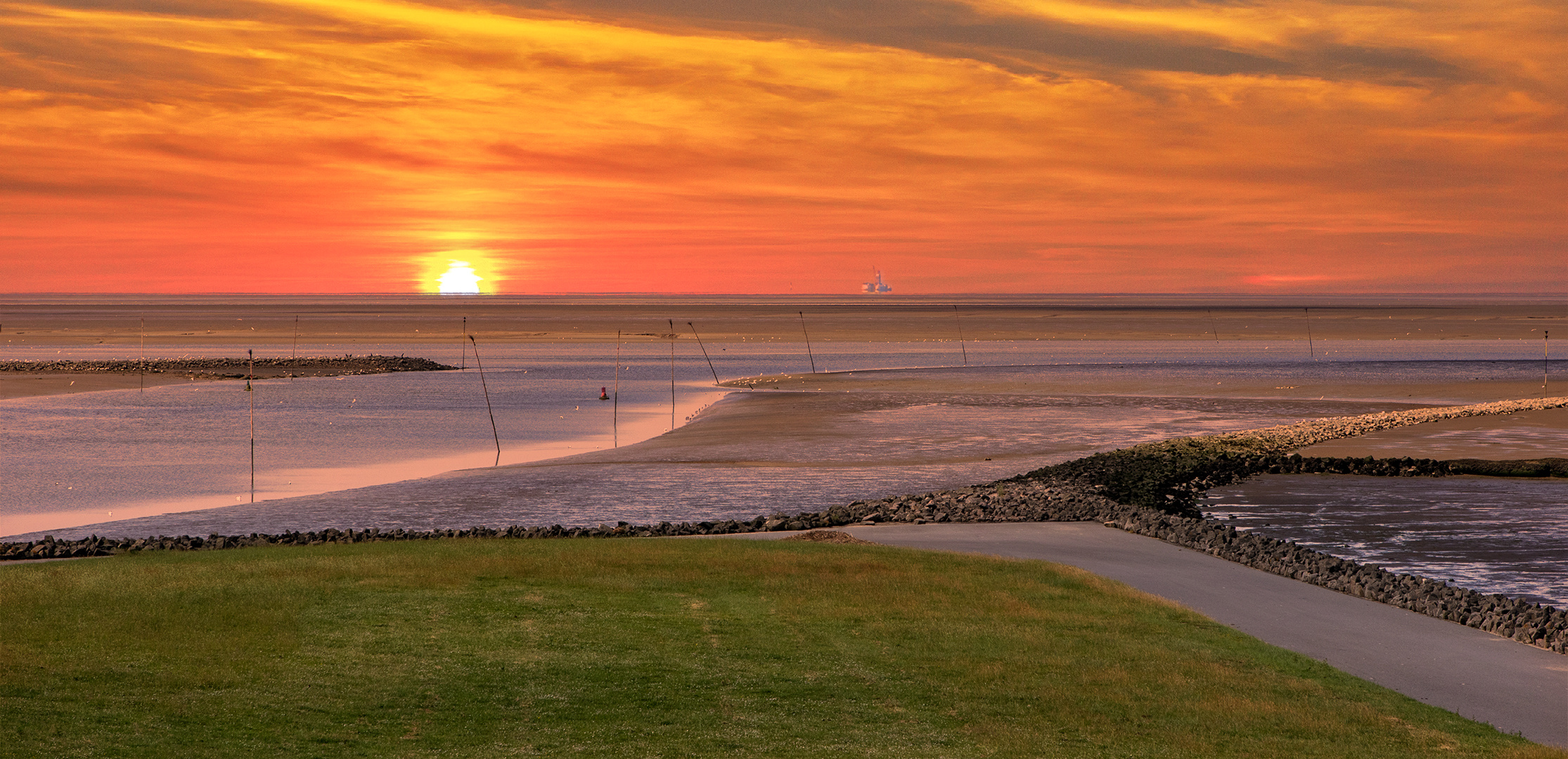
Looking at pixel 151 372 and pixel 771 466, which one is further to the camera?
pixel 151 372

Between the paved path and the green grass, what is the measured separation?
2.04 feet

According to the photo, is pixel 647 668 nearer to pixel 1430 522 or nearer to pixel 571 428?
pixel 1430 522

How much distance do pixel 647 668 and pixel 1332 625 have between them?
8.38 meters

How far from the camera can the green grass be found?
412 inches

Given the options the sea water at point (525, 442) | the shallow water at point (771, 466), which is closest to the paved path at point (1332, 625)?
the sea water at point (525, 442)

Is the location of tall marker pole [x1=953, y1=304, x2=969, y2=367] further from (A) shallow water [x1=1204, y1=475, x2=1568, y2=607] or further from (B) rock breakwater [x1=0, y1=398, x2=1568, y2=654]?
(A) shallow water [x1=1204, y1=475, x2=1568, y2=607]

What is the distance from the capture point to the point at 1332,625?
50.3 ft

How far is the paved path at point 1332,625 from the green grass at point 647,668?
A: 622 millimetres

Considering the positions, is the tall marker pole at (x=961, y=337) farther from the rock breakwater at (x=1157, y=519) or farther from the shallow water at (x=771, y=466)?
the rock breakwater at (x=1157, y=519)

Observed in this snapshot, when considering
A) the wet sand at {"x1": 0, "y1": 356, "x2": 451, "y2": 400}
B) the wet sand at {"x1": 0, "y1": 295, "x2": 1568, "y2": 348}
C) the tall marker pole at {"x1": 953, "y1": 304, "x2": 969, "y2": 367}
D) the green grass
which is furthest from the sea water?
the wet sand at {"x1": 0, "y1": 295, "x2": 1568, "y2": 348}

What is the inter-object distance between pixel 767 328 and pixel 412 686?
418 feet

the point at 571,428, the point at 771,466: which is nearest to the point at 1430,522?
the point at 771,466

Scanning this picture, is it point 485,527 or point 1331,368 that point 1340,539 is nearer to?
point 485,527

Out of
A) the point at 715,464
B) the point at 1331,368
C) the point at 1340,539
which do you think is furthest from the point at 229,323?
the point at 1340,539
